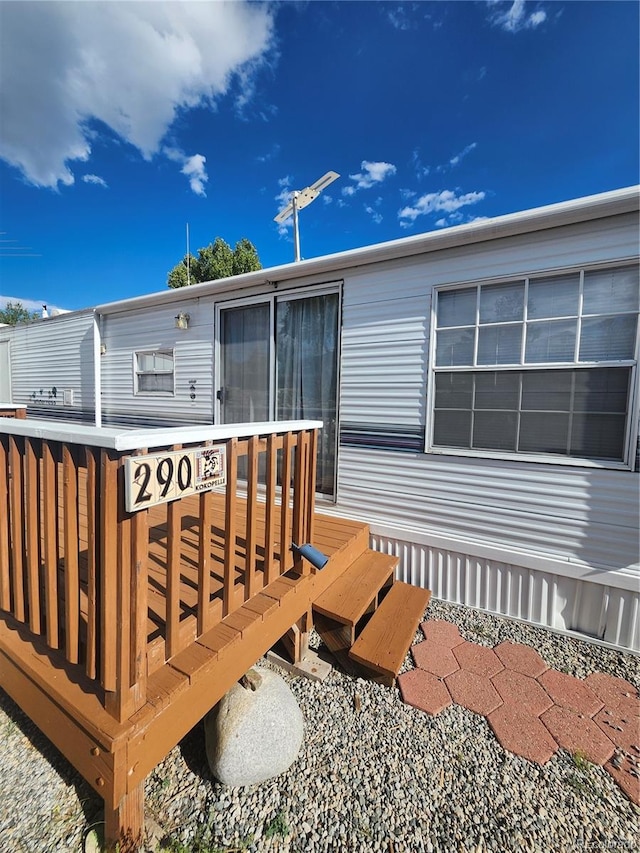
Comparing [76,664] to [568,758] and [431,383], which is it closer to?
[568,758]

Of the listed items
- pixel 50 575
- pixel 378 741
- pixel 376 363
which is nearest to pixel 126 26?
pixel 376 363

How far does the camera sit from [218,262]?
53.8 ft

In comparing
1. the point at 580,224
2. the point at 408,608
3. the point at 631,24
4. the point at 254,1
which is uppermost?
the point at 254,1

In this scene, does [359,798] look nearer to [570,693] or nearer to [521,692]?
[521,692]

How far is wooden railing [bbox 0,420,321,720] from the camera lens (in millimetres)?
1089

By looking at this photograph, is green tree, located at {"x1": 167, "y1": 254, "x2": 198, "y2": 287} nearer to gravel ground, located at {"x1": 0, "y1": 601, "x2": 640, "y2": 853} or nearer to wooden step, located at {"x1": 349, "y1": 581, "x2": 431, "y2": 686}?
wooden step, located at {"x1": 349, "y1": 581, "x2": 431, "y2": 686}

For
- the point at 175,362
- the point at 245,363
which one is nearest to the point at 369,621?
the point at 245,363

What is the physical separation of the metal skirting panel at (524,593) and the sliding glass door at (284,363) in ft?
3.54

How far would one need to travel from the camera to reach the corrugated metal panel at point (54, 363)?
17.1 feet

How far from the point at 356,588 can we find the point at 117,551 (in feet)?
5.95

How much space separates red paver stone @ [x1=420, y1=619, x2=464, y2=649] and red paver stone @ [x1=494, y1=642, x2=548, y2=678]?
0.26m

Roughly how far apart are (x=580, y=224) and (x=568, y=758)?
3.08m

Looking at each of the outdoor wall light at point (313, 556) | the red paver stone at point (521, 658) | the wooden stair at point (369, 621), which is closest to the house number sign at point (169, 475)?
the outdoor wall light at point (313, 556)

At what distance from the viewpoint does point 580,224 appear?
7.75 ft
